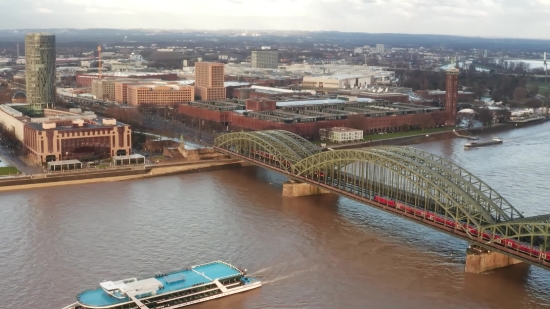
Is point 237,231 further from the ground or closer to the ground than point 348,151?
closer to the ground

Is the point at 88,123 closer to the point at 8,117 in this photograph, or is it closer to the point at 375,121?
the point at 8,117

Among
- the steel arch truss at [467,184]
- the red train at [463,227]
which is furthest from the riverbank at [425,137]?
the red train at [463,227]

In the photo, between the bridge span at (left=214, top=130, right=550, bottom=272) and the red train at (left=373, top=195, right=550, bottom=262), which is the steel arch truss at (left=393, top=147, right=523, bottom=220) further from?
the red train at (left=373, top=195, right=550, bottom=262)

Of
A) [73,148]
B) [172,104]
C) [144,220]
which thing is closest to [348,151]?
[144,220]

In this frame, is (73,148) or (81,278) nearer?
(81,278)

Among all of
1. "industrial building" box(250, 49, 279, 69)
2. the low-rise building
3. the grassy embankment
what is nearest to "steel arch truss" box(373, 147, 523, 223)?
the low-rise building
